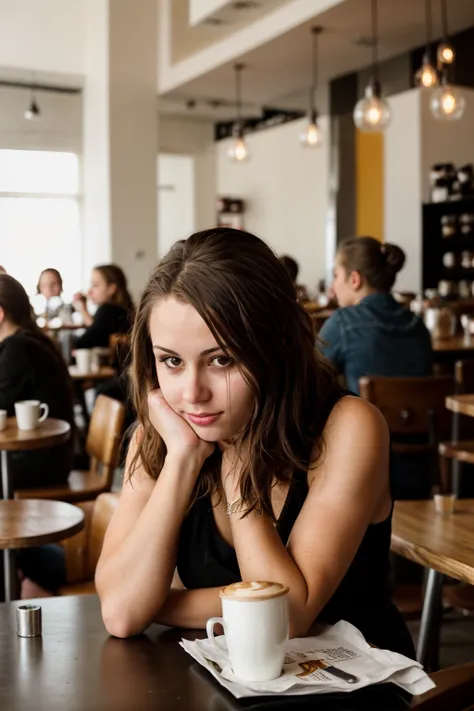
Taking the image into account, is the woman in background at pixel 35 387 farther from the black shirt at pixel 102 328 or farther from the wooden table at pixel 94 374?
the black shirt at pixel 102 328

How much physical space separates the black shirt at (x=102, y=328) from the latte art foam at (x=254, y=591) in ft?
14.1

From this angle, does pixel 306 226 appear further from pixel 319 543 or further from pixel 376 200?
pixel 319 543

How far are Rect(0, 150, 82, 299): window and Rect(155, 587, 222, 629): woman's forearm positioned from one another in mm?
625

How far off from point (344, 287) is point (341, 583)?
258 centimetres

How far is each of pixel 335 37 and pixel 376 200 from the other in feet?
10.5

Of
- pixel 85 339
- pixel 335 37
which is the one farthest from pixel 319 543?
pixel 335 37

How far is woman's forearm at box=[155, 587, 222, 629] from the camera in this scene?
1290 mm

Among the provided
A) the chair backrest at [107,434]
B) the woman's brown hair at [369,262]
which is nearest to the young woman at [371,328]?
the woman's brown hair at [369,262]

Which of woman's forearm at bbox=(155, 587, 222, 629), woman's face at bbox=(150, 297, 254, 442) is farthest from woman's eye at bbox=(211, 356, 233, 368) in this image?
woman's forearm at bbox=(155, 587, 222, 629)

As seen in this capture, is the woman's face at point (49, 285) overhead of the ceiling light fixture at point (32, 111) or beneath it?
beneath

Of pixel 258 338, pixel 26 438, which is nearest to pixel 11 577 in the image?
pixel 26 438

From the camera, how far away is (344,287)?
3.86 metres

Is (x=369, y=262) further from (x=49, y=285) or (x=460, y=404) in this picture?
(x=49, y=285)

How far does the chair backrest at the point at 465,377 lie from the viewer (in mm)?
3666
